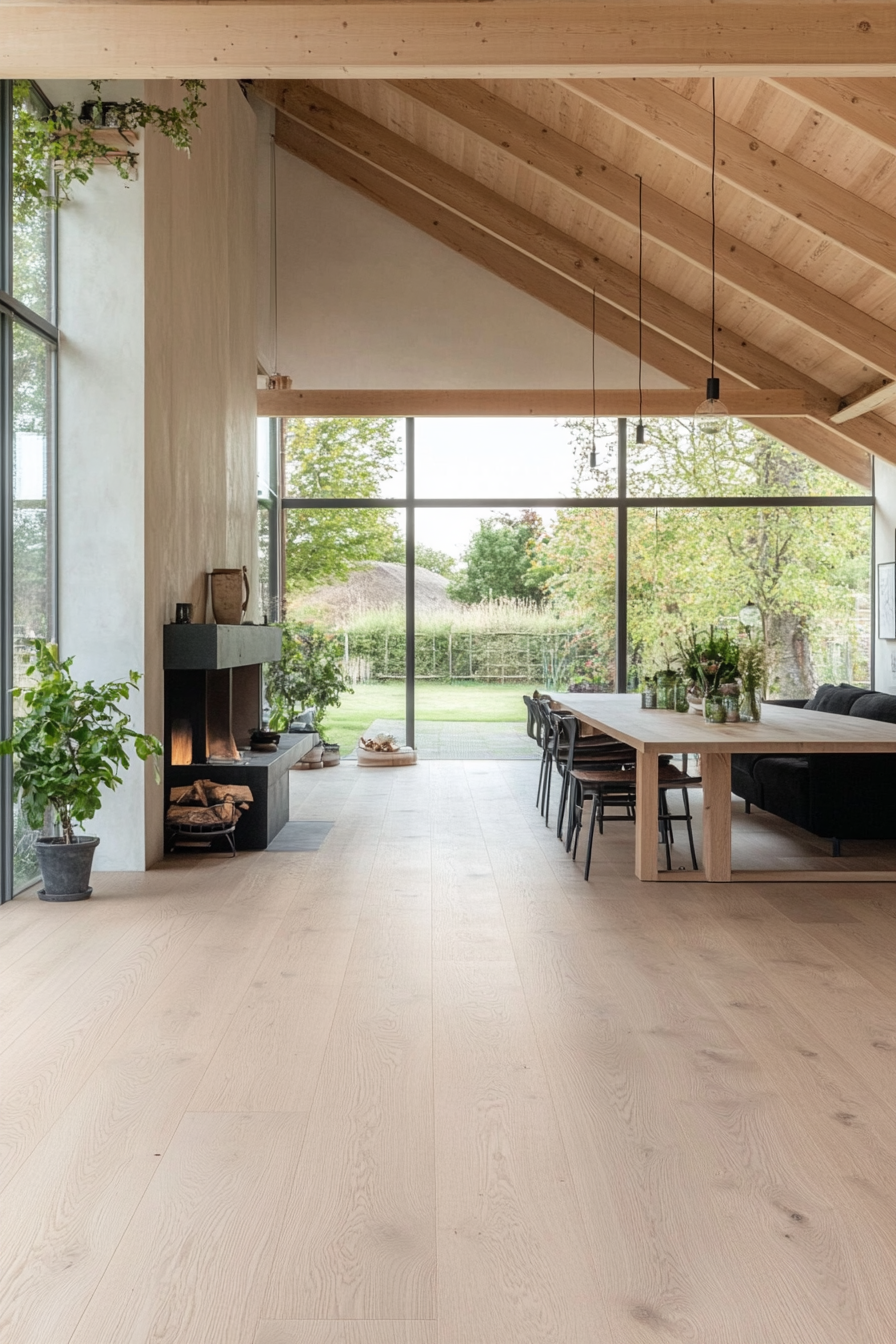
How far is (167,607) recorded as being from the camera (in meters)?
5.81

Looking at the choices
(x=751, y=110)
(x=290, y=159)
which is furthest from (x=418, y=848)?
(x=290, y=159)

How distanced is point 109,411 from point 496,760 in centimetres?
575

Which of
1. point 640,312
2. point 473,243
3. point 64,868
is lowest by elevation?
point 64,868

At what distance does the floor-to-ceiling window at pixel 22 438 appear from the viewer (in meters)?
4.76

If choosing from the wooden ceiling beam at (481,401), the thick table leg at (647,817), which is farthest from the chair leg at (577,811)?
the wooden ceiling beam at (481,401)

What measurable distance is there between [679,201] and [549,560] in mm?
3741

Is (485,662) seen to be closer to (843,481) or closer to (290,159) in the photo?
(843,481)

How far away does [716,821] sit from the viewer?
527 centimetres

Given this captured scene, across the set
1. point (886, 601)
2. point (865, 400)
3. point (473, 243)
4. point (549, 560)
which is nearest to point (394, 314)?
point (473, 243)

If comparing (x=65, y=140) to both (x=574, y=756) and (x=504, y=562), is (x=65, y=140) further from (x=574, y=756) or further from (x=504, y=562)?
(x=504, y=562)

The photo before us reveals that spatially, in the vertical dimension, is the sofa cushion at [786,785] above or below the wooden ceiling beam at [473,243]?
below

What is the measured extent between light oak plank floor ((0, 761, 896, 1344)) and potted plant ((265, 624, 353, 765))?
4.84 metres

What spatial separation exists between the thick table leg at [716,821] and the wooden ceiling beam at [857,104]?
3.17 m

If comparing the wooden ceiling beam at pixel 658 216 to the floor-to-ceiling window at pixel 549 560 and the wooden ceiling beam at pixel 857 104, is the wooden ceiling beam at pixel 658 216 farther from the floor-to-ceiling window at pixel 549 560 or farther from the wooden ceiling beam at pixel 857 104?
the floor-to-ceiling window at pixel 549 560
